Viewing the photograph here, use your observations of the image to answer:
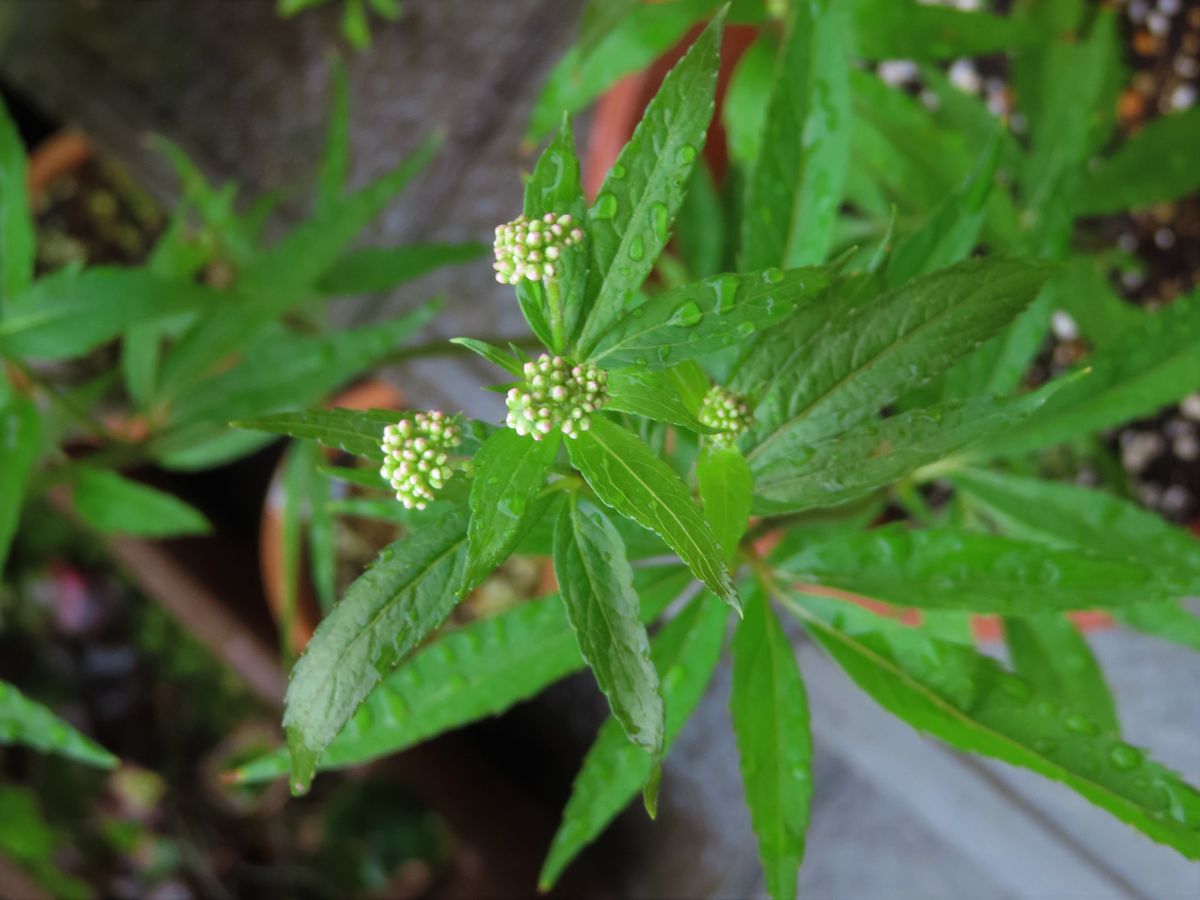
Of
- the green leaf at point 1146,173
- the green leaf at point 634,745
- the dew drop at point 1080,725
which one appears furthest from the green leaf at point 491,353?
the green leaf at point 1146,173

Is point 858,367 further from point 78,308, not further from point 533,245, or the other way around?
point 78,308

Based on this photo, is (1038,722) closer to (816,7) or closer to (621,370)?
(621,370)

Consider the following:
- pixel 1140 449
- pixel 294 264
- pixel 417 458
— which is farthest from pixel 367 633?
pixel 1140 449

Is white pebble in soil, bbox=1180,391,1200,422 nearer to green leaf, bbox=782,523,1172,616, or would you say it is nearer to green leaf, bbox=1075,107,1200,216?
green leaf, bbox=1075,107,1200,216

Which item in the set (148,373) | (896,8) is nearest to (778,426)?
(896,8)

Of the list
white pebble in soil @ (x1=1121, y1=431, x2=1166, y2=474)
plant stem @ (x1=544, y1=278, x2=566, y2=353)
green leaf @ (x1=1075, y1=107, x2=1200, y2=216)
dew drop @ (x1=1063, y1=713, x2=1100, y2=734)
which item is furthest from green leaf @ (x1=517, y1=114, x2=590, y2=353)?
white pebble in soil @ (x1=1121, y1=431, x2=1166, y2=474)

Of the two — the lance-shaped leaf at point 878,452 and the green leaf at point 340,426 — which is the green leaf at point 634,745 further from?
the green leaf at point 340,426
